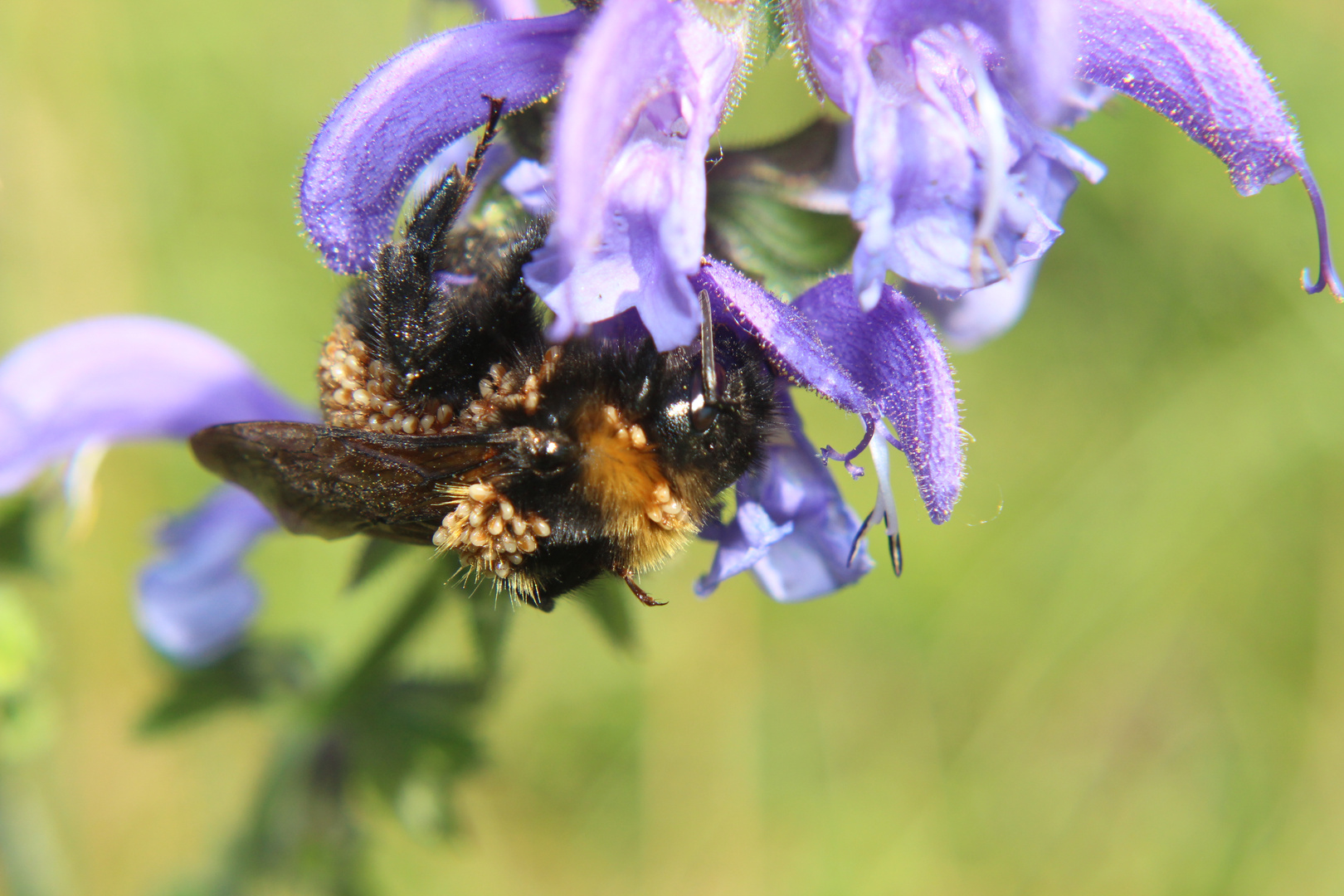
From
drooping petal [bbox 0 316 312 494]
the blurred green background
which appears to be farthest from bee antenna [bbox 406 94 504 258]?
the blurred green background

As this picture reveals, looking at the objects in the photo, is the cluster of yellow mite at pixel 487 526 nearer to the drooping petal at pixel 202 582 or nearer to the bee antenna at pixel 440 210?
the bee antenna at pixel 440 210

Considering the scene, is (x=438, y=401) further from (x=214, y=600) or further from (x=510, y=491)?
(x=214, y=600)

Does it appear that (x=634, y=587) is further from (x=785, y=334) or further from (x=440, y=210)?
(x=440, y=210)

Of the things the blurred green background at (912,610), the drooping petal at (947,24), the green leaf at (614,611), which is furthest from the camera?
the blurred green background at (912,610)

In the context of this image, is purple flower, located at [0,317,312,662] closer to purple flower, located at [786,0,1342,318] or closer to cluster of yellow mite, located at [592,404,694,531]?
cluster of yellow mite, located at [592,404,694,531]

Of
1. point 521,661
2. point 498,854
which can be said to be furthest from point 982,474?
point 498,854

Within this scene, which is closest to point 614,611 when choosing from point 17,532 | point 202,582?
point 202,582

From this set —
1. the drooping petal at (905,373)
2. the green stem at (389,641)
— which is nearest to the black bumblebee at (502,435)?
the drooping petal at (905,373)
